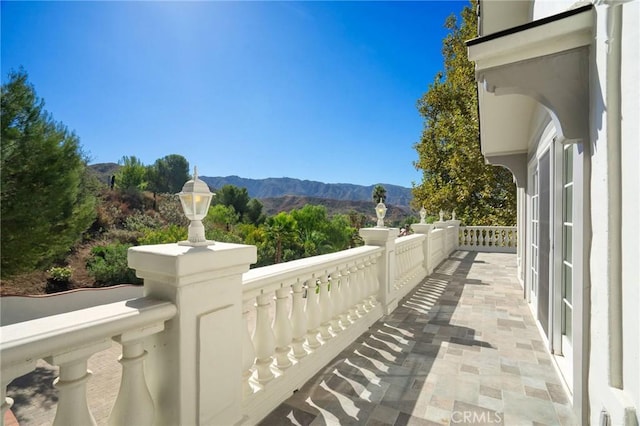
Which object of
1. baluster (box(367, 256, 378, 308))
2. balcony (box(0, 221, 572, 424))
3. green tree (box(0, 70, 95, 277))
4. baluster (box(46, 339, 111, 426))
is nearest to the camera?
baluster (box(46, 339, 111, 426))

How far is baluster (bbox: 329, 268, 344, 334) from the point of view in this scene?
2.82m

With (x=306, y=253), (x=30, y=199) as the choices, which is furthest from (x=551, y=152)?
(x=306, y=253)

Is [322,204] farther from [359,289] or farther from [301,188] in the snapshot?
[301,188]

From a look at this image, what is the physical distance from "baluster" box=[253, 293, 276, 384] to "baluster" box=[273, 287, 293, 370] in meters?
0.15

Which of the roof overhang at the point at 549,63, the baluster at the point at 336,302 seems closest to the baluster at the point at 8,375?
the baluster at the point at 336,302

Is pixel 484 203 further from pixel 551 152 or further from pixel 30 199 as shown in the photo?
pixel 30 199

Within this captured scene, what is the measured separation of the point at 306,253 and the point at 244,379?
22.9 metres

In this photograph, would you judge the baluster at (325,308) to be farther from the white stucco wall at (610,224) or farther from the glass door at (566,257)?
the glass door at (566,257)

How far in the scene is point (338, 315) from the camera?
2.91 meters

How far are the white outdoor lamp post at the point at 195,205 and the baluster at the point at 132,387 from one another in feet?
1.49

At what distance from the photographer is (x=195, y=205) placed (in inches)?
58.9

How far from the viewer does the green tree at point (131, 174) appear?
144 feet

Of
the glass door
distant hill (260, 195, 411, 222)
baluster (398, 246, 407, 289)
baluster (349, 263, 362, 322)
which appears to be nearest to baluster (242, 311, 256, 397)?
baluster (349, 263, 362, 322)

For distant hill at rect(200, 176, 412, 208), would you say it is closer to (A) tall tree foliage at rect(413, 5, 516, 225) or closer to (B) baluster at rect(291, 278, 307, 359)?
(A) tall tree foliage at rect(413, 5, 516, 225)
